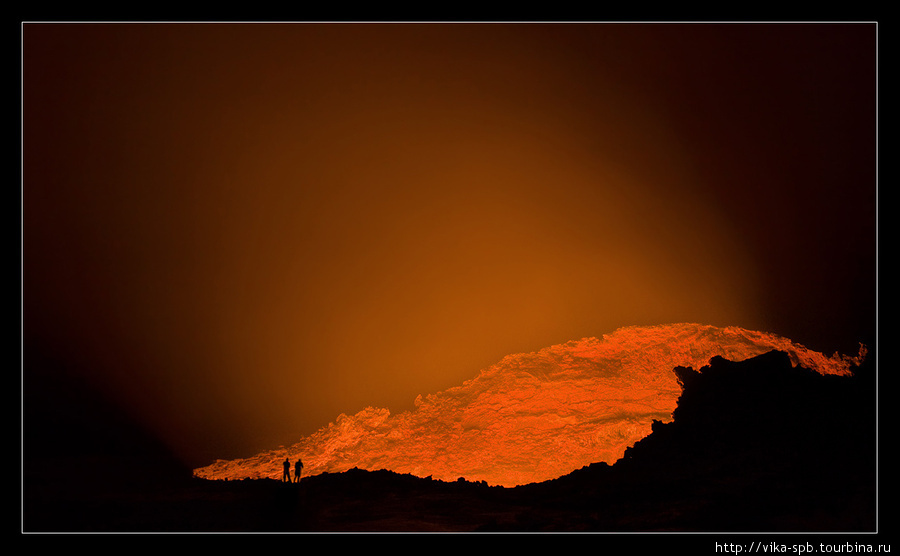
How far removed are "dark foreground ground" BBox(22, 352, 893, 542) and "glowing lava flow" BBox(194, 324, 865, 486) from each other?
793mm

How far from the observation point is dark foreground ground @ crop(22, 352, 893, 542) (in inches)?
312

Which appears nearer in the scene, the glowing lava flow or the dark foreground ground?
the dark foreground ground

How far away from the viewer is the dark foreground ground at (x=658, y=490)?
7926mm

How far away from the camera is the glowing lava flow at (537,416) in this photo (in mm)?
10750

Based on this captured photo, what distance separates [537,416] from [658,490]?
116 inches

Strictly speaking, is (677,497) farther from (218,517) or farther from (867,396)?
(218,517)

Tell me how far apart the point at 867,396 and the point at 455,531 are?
7.50m

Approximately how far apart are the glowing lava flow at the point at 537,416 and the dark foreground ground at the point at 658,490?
79 centimetres

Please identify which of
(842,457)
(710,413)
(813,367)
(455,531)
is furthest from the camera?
(813,367)

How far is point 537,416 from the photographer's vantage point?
11234mm

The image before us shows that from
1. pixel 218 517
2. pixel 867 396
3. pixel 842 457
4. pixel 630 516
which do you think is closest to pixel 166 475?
pixel 218 517

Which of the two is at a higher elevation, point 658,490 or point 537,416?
point 537,416

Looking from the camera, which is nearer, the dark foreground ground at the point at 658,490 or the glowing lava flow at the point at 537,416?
the dark foreground ground at the point at 658,490

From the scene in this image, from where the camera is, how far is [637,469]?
361 inches
